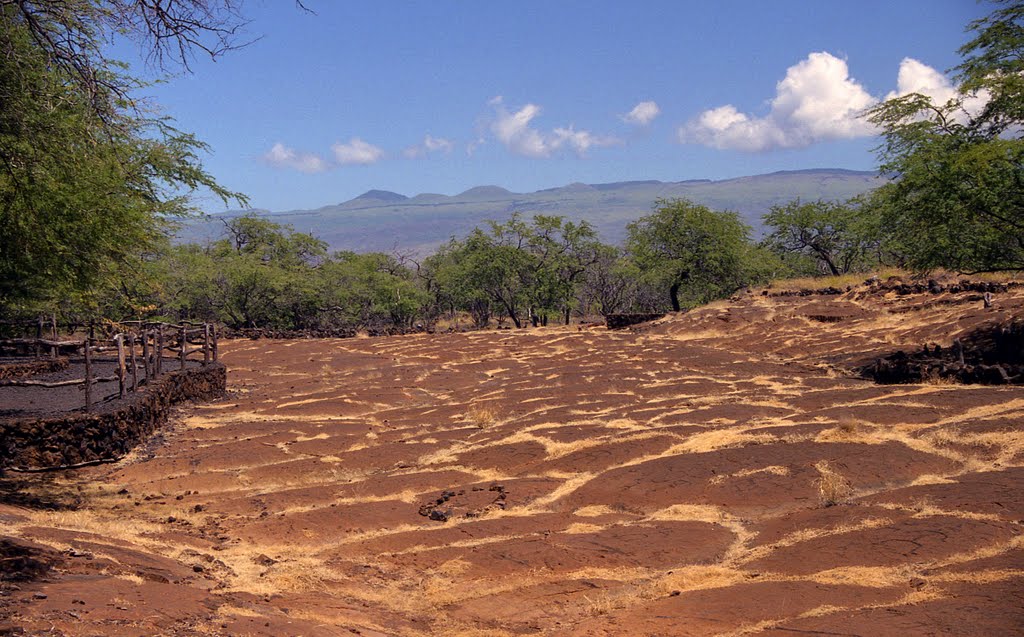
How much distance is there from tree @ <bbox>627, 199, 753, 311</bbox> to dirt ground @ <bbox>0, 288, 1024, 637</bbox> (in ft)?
83.5

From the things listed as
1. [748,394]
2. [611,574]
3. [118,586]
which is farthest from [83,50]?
[748,394]

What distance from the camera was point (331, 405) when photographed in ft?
60.5

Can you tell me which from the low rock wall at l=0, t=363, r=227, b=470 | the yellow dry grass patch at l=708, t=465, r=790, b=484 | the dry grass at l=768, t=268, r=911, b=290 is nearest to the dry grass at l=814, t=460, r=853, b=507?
the yellow dry grass patch at l=708, t=465, r=790, b=484

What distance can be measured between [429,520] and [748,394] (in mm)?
9552

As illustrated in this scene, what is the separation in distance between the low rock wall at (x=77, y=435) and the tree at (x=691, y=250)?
111ft

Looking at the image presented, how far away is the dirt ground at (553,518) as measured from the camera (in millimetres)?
6105

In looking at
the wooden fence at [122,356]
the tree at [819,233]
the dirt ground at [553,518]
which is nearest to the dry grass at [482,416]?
the dirt ground at [553,518]

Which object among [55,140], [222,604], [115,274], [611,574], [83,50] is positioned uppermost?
[83,50]

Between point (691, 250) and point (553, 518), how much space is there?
3687 centimetres

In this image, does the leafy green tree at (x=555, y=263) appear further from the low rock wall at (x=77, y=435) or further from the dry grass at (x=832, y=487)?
the dry grass at (x=832, y=487)

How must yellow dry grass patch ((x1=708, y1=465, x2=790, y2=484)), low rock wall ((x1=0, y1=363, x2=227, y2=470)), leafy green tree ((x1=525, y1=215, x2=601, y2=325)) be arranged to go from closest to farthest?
yellow dry grass patch ((x1=708, y1=465, x2=790, y2=484)) < low rock wall ((x1=0, y1=363, x2=227, y2=470)) < leafy green tree ((x1=525, y1=215, x2=601, y2=325))

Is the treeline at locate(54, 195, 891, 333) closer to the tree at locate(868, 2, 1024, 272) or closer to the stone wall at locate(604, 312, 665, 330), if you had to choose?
the stone wall at locate(604, 312, 665, 330)

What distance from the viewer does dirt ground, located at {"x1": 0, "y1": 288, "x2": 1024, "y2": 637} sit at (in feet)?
20.0

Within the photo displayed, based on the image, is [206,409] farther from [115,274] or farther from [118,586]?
[118,586]
